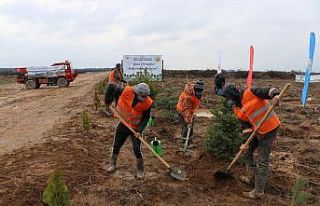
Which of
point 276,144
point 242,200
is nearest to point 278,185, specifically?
point 242,200

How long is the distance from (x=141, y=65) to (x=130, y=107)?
43.5 ft

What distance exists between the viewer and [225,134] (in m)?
8.09

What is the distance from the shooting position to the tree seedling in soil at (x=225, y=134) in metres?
8.03

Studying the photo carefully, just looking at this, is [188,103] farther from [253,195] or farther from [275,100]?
[275,100]

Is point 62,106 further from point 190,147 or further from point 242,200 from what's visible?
point 242,200

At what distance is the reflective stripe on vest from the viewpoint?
20.5 ft

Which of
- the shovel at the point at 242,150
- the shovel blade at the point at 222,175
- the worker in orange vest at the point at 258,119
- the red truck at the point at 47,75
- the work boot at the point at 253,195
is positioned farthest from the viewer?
the red truck at the point at 47,75

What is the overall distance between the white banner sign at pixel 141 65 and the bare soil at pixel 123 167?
6.97 m

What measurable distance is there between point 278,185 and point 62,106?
1199 centimetres

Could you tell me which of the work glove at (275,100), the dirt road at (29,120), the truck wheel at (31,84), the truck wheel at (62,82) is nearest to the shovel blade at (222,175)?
the work glove at (275,100)

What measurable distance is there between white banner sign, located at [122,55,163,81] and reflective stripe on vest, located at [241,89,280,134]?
1368 cm

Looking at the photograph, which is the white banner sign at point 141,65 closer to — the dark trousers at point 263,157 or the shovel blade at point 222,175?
the shovel blade at point 222,175

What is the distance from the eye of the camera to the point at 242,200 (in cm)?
637

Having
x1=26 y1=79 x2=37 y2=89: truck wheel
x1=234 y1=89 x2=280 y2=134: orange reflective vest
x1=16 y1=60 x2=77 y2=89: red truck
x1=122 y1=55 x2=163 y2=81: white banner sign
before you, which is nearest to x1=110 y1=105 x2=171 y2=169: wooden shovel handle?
x1=234 y1=89 x2=280 y2=134: orange reflective vest
